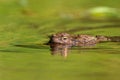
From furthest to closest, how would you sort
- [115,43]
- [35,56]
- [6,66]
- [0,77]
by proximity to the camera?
[115,43] → [35,56] → [6,66] → [0,77]

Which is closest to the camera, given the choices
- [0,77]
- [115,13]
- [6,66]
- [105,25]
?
[0,77]

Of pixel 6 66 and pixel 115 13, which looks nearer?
pixel 6 66

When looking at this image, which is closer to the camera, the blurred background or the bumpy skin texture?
the blurred background

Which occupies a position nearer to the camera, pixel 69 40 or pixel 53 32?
pixel 69 40

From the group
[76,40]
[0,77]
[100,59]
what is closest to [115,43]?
[76,40]

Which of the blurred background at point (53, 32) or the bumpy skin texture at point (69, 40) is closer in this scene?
the blurred background at point (53, 32)

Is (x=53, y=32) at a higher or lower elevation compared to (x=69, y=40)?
higher

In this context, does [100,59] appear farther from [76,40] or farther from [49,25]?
[49,25]

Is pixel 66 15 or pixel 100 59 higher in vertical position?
pixel 66 15
